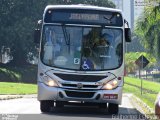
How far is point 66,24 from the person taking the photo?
1684cm

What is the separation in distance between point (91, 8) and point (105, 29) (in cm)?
92

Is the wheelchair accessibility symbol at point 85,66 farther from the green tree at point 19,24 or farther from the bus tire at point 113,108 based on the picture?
the green tree at point 19,24

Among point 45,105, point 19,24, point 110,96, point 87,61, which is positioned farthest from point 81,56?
point 19,24

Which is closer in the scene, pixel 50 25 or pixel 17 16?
pixel 50 25

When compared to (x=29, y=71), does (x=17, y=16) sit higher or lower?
higher

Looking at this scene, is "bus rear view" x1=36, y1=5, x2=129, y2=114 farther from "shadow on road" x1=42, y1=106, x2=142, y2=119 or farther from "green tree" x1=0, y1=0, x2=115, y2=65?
"green tree" x1=0, y1=0, x2=115, y2=65

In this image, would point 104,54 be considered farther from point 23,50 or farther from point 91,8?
point 23,50

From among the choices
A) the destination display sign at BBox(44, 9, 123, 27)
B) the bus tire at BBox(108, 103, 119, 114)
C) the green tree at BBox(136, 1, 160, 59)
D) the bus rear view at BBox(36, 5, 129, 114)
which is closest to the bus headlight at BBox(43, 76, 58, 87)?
the bus rear view at BBox(36, 5, 129, 114)

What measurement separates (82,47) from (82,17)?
111 centimetres

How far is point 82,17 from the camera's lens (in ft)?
56.0

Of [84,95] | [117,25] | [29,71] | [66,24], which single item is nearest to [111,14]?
[117,25]

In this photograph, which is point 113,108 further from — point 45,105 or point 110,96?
point 45,105

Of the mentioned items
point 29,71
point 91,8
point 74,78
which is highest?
point 91,8

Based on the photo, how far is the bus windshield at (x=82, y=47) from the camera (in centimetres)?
1658
